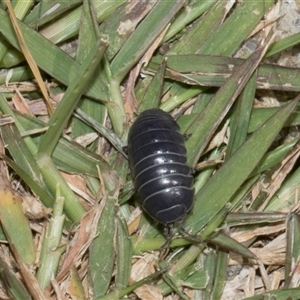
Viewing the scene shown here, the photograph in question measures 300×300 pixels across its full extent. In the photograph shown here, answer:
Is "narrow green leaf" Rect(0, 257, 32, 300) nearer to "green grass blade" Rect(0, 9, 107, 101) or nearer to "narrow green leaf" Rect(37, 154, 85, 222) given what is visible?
"narrow green leaf" Rect(37, 154, 85, 222)

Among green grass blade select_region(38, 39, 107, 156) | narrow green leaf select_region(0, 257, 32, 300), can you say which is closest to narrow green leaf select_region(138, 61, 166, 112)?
green grass blade select_region(38, 39, 107, 156)

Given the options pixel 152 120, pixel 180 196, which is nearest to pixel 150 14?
pixel 152 120

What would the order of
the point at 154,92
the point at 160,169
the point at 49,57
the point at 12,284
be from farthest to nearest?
the point at 154,92
the point at 49,57
the point at 160,169
the point at 12,284

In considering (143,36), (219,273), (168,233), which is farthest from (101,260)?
(143,36)

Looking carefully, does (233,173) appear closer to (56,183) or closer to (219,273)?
(219,273)

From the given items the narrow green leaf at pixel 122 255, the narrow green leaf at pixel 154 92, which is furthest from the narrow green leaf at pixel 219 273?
the narrow green leaf at pixel 154 92

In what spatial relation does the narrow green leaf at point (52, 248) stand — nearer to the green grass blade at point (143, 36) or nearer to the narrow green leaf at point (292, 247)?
the green grass blade at point (143, 36)

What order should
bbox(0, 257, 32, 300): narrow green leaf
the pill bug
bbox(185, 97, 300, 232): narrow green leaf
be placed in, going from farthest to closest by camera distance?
1. bbox(185, 97, 300, 232): narrow green leaf
2. the pill bug
3. bbox(0, 257, 32, 300): narrow green leaf

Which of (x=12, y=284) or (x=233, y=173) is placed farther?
(x=233, y=173)

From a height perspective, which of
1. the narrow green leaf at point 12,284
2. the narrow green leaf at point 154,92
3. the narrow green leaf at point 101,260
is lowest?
the narrow green leaf at point 12,284
